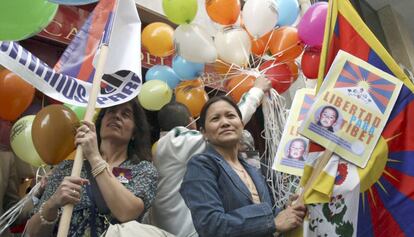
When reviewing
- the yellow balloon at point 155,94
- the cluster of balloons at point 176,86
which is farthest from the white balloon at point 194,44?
the yellow balloon at point 155,94

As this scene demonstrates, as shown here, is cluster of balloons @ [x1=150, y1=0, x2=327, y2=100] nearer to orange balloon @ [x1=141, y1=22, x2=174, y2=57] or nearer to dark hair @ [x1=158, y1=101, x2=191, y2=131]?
orange balloon @ [x1=141, y1=22, x2=174, y2=57]

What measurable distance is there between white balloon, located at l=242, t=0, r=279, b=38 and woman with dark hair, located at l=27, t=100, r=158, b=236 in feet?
3.83

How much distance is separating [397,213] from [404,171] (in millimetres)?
174

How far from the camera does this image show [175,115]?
8.63 ft

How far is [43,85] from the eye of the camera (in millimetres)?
1734

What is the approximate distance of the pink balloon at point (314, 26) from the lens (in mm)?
2471

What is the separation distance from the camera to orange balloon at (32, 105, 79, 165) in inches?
69.0

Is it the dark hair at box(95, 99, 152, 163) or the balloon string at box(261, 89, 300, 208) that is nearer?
the dark hair at box(95, 99, 152, 163)

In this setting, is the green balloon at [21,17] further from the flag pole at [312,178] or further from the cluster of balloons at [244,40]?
the flag pole at [312,178]

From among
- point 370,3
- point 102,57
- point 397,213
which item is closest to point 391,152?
point 397,213

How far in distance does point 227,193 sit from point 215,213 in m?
0.13

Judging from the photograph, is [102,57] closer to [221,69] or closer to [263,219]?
[263,219]

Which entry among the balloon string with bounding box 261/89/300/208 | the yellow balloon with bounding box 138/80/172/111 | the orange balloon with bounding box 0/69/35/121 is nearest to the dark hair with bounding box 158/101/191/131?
the yellow balloon with bounding box 138/80/172/111

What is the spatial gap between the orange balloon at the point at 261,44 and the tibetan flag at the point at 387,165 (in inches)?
37.6
